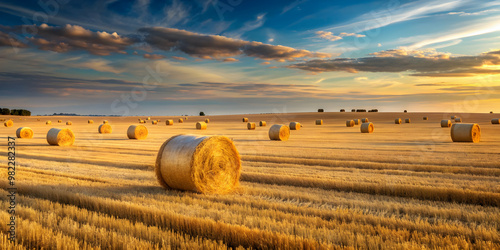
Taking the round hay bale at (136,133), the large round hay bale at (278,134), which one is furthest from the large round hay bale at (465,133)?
the round hay bale at (136,133)

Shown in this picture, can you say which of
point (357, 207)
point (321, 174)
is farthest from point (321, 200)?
point (321, 174)

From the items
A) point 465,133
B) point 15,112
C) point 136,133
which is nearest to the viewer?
point 465,133

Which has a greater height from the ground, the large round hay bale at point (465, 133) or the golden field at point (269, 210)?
the large round hay bale at point (465, 133)

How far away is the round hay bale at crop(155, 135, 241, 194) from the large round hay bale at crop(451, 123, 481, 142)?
1840cm

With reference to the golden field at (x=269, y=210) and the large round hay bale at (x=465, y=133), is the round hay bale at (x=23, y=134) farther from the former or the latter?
the large round hay bale at (x=465, y=133)

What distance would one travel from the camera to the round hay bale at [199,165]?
888cm

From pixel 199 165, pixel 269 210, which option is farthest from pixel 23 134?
pixel 269 210

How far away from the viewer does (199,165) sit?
29.6 ft

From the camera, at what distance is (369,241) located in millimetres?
4957

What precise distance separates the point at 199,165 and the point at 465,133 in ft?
64.7

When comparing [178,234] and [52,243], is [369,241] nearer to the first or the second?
[178,234]

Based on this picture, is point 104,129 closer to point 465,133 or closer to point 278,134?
point 278,134

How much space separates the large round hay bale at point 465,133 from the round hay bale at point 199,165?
18.4 metres

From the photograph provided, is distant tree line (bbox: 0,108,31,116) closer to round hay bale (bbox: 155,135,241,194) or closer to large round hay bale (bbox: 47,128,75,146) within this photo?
large round hay bale (bbox: 47,128,75,146)
